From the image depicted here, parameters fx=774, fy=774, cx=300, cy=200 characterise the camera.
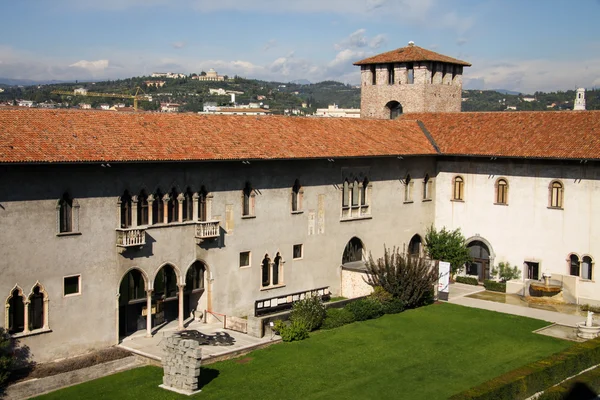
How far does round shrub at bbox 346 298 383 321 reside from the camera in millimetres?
37406

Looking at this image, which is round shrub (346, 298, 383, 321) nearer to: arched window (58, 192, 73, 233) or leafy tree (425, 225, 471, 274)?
leafy tree (425, 225, 471, 274)

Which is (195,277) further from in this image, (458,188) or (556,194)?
(556,194)

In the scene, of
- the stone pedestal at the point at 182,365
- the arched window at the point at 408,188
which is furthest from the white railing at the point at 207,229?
the arched window at the point at 408,188

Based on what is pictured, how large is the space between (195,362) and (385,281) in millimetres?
14963

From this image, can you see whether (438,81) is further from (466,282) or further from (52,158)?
(52,158)

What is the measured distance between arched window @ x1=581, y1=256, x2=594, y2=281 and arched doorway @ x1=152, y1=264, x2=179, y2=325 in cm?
2195

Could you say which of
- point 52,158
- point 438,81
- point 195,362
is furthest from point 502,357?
point 438,81

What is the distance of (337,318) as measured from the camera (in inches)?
1435

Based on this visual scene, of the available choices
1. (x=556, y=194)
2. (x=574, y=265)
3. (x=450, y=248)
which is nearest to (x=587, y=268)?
(x=574, y=265)

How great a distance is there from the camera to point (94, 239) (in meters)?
31.3

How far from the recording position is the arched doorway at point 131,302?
3326 centimetres

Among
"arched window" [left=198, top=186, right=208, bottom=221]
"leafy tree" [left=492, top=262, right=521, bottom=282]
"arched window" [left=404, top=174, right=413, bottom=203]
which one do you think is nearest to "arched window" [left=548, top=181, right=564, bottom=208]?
"leafy tree" [left=492, top=262, right=521, bottom=282]

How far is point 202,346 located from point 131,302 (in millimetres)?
3784

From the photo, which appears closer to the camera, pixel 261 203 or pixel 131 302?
pixel 131 302
